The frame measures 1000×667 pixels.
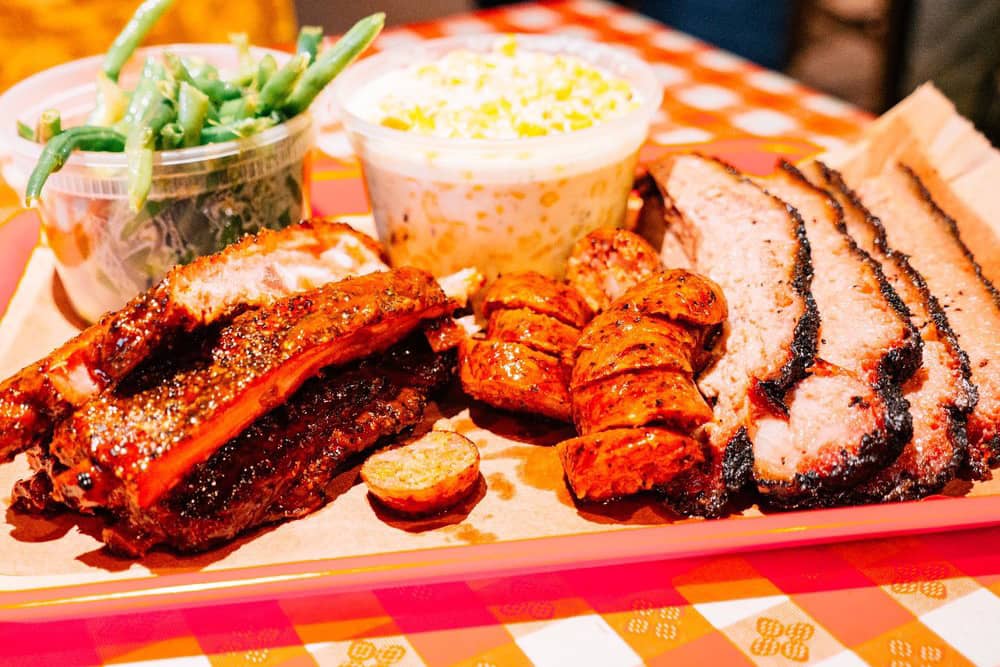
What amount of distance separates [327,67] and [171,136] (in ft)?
2.04

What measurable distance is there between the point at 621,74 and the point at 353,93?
1.11 metres

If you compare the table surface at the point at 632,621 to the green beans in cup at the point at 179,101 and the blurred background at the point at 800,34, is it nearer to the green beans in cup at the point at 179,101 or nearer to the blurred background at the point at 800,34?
the green beans in cup at the point at 179,101

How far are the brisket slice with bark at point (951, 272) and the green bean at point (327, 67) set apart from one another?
2.11m

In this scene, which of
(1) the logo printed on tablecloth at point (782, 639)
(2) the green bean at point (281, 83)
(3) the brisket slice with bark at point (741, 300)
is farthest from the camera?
(2) the green bean at point (281, 83)

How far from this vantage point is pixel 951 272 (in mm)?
3023

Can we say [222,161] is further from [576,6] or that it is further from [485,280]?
[576,6]

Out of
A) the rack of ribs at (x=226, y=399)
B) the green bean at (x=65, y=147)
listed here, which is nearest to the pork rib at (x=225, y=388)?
the rack of ribs at (x=226, y=399)

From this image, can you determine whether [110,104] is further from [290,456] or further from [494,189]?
[290,456]

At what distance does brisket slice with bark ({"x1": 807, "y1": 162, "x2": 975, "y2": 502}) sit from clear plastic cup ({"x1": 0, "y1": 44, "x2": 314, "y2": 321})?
221cm

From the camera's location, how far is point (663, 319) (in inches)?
98.2

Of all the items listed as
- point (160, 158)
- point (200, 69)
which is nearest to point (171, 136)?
point (160, 158)

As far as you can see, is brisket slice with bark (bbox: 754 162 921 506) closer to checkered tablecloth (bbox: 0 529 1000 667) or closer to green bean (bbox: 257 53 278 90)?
checkered tablecloth (bbox: 0 529 1000 667)

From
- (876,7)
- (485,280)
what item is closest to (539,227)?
(485,280)

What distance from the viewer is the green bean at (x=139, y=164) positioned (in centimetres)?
271
